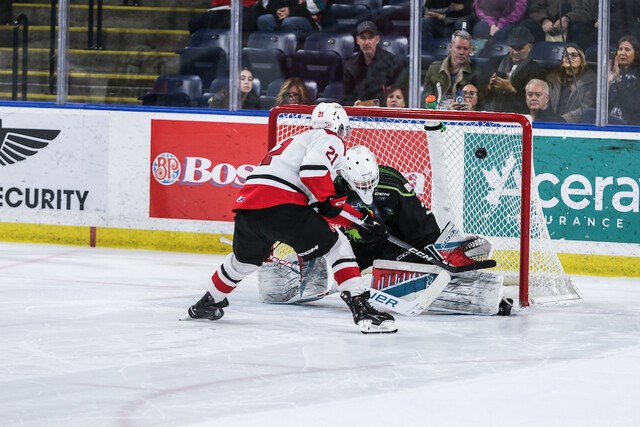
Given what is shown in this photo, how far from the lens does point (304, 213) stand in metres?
5.27

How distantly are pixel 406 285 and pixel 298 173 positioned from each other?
83 cm

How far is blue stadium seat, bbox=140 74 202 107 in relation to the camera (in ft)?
26.0

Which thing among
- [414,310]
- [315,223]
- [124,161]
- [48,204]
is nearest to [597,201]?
[414,310]

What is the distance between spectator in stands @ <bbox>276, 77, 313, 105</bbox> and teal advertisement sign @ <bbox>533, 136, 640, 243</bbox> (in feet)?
4.58

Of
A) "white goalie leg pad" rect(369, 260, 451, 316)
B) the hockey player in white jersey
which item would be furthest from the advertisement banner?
the hockey player in white jersey

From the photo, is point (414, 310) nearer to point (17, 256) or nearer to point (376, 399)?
point (376, 399)

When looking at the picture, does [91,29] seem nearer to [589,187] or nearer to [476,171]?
[476,171]

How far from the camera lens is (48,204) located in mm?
8164

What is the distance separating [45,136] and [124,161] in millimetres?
553

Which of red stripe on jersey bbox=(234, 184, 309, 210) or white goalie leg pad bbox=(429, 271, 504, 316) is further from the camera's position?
white goalie leg pad bbox=(429, 271, 504, 316)

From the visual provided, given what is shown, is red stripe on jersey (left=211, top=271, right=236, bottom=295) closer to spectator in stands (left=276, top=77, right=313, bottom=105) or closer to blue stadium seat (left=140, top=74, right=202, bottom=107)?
spectator in stands (left=276, top=77, right=313, bottom=105)

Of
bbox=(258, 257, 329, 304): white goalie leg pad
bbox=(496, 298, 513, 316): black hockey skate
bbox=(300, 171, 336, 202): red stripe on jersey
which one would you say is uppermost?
bbox=(300, 171, 336, 202): red stripe on jersey

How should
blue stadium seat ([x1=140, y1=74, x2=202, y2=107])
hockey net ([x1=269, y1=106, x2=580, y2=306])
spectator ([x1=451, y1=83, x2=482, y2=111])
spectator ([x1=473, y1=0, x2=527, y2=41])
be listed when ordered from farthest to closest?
blue stadium seat ([x1=140, y1=74, x2=202, y2=107])
spectator ([x1=451, y1=83, x2=482, y2=111])
spectator ([x1=473, y1=0, x2=527, y2=41])
hockey net ([x1=269, y1=106, x2=580, y2=306])

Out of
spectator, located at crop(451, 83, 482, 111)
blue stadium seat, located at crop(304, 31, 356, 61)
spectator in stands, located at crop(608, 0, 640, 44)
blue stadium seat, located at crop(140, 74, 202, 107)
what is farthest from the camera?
blue stadium seat, located at crop(140, 74, 202, 107)
